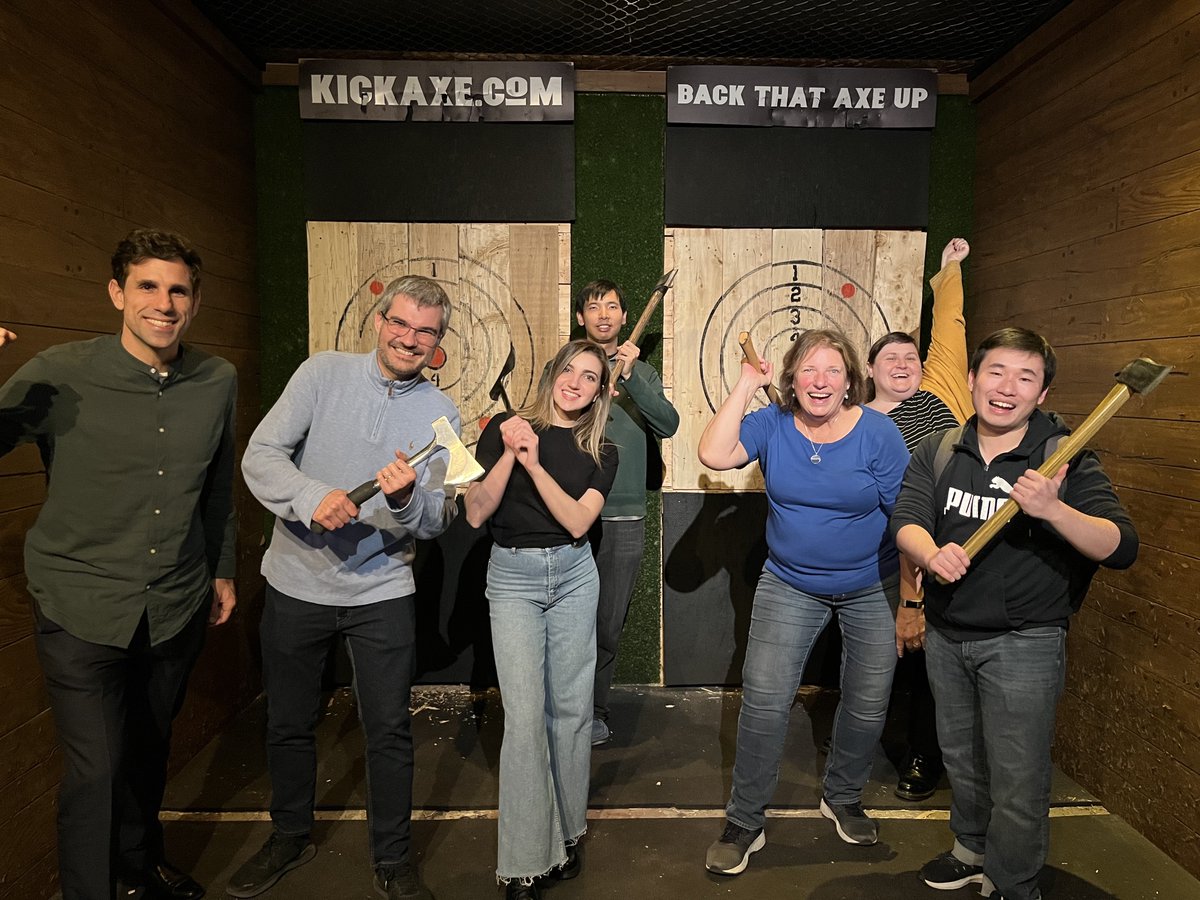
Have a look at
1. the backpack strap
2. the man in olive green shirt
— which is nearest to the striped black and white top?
the backpack strap

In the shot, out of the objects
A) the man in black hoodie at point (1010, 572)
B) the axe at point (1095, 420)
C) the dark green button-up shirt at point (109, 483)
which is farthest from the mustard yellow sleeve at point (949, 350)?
the dark green button-up shirt at point (109, 483)

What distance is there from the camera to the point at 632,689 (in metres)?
3.88

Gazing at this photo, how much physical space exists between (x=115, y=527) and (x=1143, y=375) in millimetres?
2520

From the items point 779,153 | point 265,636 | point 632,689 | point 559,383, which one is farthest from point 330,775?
point 779,153

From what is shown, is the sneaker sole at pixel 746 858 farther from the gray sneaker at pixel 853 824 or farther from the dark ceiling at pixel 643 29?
the dark ceiling at pixel 643 29

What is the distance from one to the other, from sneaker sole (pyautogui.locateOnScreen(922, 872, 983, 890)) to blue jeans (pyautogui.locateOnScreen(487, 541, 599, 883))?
1.11 m

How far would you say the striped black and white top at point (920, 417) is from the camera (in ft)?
9.03

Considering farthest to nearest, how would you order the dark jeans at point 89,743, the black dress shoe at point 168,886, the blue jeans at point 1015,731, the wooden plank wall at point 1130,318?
the wooden plank wall at point 1130,318 < the black dress shoe at point 168,886 < the blue jeans at point 1015,731 < the dark jeans at point 89,743

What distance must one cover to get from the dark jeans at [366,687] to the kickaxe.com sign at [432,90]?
2457mm

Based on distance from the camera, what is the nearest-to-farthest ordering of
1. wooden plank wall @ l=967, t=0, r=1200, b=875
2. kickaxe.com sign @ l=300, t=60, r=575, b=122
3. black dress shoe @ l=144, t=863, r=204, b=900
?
black dress shoe @ l=144, t=863, r=204, b=900 → wooden plank wall @ l=967, t=0, r=1200, b=875 → kickaxe.com sign @ l=300, t=60, r=575, b=122

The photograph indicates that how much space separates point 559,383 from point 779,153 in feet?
7.11

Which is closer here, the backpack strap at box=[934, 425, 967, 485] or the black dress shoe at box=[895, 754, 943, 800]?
the backpack strap at box=[934, 425, 967, 485]

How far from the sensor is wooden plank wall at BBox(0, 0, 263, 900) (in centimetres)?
217

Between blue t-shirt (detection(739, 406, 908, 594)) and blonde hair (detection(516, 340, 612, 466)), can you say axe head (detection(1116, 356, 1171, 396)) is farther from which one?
blonde hair (detection(516, 340, 612, 466))
